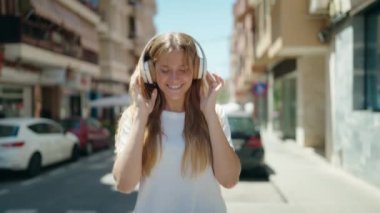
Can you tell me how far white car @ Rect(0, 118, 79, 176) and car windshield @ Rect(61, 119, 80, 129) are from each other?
311 centimetres

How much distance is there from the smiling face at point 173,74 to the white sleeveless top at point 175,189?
228 mm

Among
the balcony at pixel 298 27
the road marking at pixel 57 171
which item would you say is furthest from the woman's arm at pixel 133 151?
the balcony at pixel 298 27

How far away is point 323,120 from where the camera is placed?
17.9 m

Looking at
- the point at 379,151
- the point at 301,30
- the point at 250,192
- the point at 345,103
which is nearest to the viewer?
the point at 379,151

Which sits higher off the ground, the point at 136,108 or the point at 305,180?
the point at 136,108

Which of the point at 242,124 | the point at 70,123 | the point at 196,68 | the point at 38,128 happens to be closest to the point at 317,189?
the point at 242,124

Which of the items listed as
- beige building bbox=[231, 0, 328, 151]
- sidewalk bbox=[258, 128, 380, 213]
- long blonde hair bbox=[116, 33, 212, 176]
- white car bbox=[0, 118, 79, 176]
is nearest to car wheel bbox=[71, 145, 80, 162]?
white car bbox=[0, 118, 79, 176]

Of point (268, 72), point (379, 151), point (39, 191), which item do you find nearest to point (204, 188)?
point (379, 151)

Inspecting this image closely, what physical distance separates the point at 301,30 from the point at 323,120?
4.65 meters

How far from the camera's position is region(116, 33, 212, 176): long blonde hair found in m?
2.30

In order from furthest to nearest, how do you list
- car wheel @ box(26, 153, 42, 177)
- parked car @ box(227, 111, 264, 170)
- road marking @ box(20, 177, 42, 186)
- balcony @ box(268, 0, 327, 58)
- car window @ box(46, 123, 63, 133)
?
car window @ box(46, 123, 63, 133), balcony @ box(268, 0, 327, 58), car wheel @ box(26, 153, 42, 177), parked car @ box(227, 111, 264, 170), road marking @ box(20, 177, 42, 186)

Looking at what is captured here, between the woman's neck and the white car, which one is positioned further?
the white car

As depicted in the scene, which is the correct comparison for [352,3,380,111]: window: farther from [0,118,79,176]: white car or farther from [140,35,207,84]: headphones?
[140,35,207,84]: headphones

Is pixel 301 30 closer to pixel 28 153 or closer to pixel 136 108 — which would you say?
pixel 28 153
